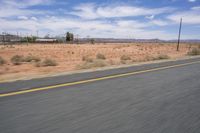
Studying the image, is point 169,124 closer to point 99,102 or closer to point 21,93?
point 99,102

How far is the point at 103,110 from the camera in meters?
4.50

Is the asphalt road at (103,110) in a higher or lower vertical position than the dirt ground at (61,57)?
higher

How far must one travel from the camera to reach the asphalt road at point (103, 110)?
11.9 ft

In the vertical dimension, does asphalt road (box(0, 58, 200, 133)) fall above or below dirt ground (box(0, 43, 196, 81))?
above

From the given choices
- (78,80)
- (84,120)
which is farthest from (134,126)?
(78,80)

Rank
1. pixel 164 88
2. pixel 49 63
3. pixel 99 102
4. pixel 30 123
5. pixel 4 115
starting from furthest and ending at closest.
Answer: pixel 49 63, pixel 164 88, pixel 99 102, pixel 4 115, pixel 30 123

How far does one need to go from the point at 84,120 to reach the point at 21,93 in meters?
2.69

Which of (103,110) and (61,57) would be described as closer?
(103,110)

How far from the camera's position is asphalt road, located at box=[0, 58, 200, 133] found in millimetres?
3627


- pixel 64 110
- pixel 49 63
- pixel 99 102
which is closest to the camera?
pixel 64 110

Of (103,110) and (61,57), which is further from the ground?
(103,110)

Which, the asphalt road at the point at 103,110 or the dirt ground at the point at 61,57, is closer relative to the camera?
the asphalt road at the point at 103,110

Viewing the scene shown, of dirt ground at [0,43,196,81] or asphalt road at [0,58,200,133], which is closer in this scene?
asphalt road at [0,58,200,133]

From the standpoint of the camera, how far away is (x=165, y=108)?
4762mm
